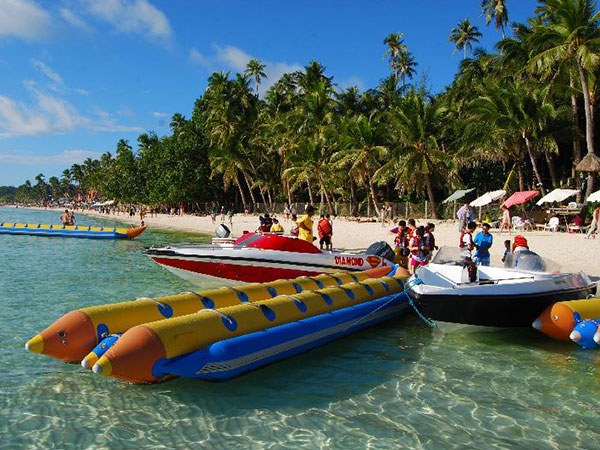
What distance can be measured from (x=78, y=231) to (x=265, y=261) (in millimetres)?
20840

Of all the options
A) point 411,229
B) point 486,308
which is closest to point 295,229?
point 411,229

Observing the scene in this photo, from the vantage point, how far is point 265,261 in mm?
12109

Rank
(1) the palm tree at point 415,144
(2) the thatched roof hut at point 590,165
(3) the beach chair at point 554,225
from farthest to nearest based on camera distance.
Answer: (1) the palm tree at point 415,144 → (2) the thatched roof hut at point 590,165 → (3) the beach chair at point 554,225

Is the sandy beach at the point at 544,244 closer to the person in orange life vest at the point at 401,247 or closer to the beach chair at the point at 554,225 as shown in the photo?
the beach chair at the point at 554,225

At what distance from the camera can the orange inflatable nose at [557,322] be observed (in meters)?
8.18

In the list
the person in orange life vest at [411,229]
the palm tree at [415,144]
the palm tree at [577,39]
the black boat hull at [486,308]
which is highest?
the palm tree at [577,39]

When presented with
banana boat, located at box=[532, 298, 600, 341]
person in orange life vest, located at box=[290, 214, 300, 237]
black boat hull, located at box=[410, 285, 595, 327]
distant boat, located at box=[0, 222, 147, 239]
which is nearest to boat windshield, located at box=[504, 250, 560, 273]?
black boat hull, located at box=[410, 285, 595, 327]

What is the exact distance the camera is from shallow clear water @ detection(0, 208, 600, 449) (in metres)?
5.37

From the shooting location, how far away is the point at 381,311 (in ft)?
30.8

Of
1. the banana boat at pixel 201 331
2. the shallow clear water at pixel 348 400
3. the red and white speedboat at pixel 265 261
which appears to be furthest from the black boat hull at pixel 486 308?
the red and white speedboat at pixel 265 261

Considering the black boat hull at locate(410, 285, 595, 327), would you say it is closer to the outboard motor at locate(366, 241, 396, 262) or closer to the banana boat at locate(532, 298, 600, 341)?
the banana boat at locate(532, 298, 600, 341)

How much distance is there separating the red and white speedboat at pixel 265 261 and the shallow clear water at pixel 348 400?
2983 mm

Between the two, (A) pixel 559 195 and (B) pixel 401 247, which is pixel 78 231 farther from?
(A) pixel 559 195

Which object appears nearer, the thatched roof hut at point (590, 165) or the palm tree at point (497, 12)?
the thatched roof hut at point (590, 165)
